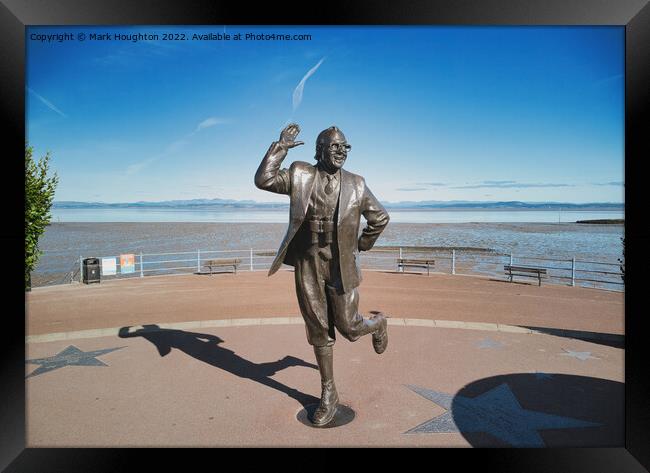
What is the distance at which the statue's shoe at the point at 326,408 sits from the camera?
4238mm

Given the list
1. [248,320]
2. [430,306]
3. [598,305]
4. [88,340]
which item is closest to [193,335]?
[248,320]

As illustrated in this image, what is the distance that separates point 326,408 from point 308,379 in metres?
1.12

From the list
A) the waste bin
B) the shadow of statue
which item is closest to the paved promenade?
the shadow of statue

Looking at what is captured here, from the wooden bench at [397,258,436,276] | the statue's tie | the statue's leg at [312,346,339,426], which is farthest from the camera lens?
the wooden bench at [397,258,436,276]

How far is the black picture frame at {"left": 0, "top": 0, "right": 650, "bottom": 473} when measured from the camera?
3711 mm

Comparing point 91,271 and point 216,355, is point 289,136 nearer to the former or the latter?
point 216,355

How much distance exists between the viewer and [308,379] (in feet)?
17.8

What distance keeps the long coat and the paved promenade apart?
4.96 ft

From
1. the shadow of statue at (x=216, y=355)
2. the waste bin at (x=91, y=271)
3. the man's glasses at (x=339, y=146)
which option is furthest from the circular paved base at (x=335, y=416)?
the waste bin at (x=91, y=271)

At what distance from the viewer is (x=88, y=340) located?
6.91 metres

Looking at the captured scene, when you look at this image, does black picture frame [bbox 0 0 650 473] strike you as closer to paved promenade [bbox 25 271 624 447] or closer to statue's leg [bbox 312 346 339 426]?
paved promenade [bbox 25 271 624 447]

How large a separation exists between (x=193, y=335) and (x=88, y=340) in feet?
5.21
